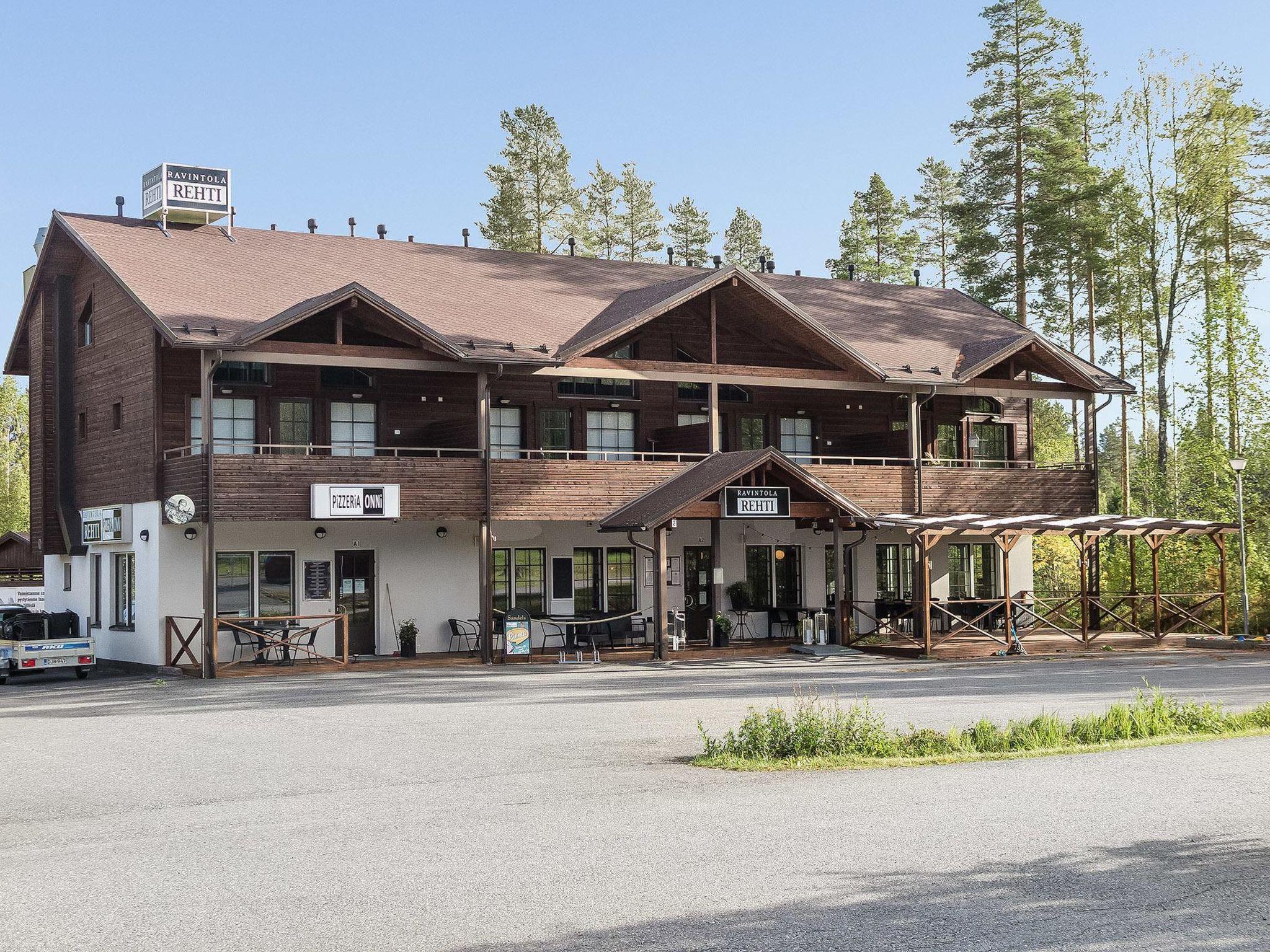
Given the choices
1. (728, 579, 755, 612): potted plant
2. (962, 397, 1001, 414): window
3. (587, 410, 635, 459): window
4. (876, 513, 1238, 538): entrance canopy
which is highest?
(962, 397, 1001, 414): window

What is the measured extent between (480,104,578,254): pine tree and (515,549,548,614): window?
2374 centimetres

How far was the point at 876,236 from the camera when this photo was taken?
59.0 meters

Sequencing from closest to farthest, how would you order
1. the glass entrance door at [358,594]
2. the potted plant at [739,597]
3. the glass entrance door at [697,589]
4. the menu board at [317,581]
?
the menu board at [317,581]
the glass entrance door at [358,594]
the glass entrance door at [697,589]
the potted plant at [739,597]

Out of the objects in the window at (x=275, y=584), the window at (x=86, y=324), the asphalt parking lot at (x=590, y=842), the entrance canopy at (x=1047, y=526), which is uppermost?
the window at (x=86, y=324)

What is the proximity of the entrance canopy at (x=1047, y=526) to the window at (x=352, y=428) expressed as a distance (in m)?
10.0

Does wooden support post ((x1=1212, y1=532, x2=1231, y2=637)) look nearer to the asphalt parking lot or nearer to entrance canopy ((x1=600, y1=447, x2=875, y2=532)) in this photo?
entrance canopy ((x1=600, y1=447, x2=875, y2=532))

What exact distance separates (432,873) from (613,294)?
23939 millimetres

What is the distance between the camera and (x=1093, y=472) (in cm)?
3203

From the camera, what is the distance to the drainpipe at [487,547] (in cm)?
2545

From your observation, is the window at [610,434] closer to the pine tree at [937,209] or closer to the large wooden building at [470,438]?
the large wooden building at [470,438]

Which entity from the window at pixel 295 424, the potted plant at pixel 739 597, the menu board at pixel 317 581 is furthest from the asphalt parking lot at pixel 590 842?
the potted plant at pixel 739 597

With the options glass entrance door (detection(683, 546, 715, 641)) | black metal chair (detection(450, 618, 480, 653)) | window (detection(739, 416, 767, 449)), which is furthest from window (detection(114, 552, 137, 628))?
window (detection(739, 416, 767, 449))

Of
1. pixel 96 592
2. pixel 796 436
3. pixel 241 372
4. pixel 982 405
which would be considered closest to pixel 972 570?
pixel 982 405

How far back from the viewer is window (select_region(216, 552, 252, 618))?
25359 mm
